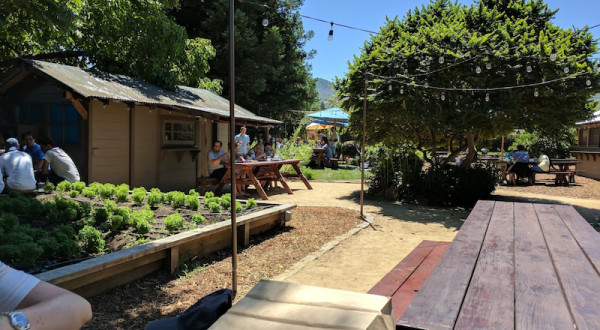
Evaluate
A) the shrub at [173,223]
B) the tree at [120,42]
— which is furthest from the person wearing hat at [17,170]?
the tree at [120,42]

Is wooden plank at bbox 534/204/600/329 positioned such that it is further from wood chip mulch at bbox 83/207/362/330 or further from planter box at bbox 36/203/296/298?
planter box at bbox 36/203/296/298

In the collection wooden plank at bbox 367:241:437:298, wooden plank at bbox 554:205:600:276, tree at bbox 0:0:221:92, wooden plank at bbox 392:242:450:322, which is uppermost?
tree at bbox 0:0:221:92

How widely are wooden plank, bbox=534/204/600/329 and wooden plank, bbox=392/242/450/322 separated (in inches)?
31.7

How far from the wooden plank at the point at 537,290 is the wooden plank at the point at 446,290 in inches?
8.3

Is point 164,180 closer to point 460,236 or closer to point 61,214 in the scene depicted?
point 61,214

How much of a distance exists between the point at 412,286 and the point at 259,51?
20.1m

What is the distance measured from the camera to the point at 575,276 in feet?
6.36

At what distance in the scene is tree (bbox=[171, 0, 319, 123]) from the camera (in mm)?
20969

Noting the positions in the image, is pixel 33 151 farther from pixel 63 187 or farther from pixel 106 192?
pixel 106 192

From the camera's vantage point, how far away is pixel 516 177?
1487cm

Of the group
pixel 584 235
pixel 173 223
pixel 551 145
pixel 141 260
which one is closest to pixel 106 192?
pixel 173 223

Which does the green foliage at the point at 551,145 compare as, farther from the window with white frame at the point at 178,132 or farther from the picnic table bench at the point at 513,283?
the picnic table bench at the point at 513,283

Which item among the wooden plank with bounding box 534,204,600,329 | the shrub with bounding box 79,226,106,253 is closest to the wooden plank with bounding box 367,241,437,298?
the wooden plank with bounding box 534,204,600,329

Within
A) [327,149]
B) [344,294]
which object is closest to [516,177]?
[327,149]
